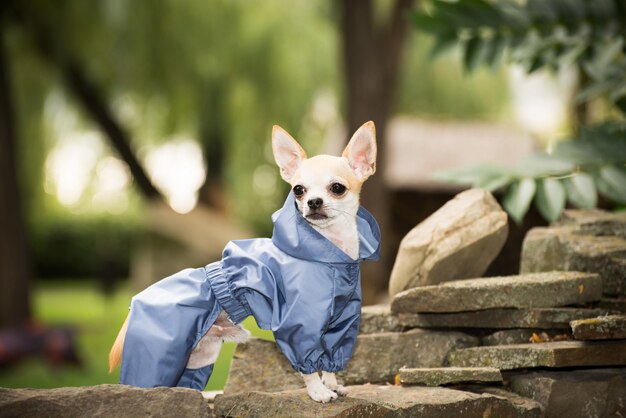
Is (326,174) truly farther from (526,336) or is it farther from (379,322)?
(526,336)

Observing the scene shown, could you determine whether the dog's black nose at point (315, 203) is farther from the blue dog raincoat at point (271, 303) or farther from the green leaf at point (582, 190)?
the green leaf at point (582, 190)

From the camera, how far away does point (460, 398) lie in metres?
2.71

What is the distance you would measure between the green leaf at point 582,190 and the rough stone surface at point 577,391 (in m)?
0.89

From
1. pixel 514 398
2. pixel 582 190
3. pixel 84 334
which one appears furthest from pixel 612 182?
pixel 84 334

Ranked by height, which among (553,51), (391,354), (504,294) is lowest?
(391,354)

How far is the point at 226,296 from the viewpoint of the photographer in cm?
261

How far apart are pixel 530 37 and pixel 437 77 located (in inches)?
318

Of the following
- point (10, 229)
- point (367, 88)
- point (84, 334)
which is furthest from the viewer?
point (84, 334)

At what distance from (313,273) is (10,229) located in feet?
18.9

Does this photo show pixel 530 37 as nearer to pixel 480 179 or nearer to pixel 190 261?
pixel 480 179

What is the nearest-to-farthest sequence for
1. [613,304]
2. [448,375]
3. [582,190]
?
[448,375] → [613,304] → [582,190]

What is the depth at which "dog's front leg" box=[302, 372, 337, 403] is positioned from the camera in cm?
254

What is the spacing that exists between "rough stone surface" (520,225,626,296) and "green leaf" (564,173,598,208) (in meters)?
0.15

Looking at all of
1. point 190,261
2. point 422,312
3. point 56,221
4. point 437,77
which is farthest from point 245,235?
point 422,312
